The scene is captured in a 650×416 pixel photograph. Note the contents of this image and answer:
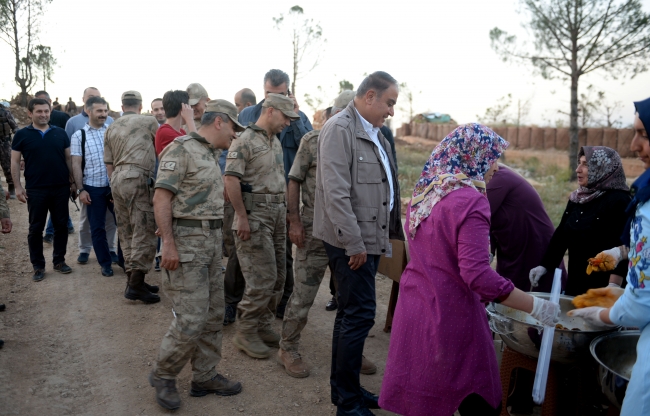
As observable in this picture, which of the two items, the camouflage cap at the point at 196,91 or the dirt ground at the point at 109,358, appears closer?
the dirt ground at the point at 109,358

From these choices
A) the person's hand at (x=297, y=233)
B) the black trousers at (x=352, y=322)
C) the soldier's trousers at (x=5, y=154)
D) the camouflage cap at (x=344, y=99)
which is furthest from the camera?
the soldier's trousers at (x=5, y=154)

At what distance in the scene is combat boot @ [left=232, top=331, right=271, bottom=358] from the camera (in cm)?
439

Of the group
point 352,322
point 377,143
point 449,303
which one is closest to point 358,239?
point 352,322

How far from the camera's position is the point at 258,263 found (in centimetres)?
434

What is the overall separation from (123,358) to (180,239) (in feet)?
4.68

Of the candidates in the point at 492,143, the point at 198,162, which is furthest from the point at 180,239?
the point at 492,143

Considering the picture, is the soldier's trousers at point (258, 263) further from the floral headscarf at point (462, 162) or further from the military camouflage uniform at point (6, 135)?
the military camouflage uniform at point (6, 135)

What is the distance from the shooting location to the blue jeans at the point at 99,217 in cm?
634

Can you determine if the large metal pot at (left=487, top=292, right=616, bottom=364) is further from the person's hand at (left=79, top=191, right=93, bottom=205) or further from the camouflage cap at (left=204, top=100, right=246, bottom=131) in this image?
the person's hand at (left=79, top=191, right=93, bottom=205)

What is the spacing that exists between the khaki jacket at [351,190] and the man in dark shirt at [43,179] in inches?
161

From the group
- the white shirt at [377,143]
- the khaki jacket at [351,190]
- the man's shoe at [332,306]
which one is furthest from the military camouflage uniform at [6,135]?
the white shirt at [377,143]

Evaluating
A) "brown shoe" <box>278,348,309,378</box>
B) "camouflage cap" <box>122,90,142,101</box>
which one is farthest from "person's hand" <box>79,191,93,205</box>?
"brown shoe" <box>278,348,309,378</box>

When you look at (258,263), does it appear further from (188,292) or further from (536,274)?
(536,274)

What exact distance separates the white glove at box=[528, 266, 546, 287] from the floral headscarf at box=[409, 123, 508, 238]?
4.72 ft
